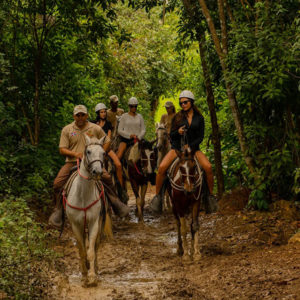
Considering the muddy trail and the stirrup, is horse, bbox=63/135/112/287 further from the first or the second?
the stirrup

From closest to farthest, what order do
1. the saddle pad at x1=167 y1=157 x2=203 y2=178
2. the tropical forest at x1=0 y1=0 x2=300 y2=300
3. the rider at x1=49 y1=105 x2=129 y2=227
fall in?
the tropical forest at x1=0 y1=0 x2=300 y2=300, the rider at x1=49 y1=105 x2=129 y2=227, the saddle pad at x1=167 y1=157 x2=203 y2=178

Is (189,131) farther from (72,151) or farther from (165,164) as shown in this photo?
(72,151)

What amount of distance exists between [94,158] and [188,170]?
2.50 meters

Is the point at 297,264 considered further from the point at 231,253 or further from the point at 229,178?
the point at 229,178

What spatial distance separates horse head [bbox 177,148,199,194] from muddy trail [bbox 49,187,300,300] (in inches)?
51.8

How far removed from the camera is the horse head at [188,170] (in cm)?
892

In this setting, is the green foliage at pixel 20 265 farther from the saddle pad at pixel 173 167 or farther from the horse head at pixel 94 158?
the saddle pad at pixel 173 167

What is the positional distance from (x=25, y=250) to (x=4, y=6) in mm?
7055

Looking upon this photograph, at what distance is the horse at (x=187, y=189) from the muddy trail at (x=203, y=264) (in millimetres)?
325

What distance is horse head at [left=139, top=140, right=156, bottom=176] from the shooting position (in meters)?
13.5

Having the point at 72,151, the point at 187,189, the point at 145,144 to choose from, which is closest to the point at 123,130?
the point at 145,144

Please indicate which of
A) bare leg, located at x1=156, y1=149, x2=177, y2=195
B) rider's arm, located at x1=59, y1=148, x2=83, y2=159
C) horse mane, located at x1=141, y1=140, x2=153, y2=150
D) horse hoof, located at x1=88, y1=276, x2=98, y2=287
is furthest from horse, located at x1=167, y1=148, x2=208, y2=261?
horse mane, located at x1=141, y1=140, x2=153, y2=150

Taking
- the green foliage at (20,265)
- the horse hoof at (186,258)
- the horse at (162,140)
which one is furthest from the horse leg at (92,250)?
the horse at (162,140)

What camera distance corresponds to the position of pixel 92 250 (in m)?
7.65
